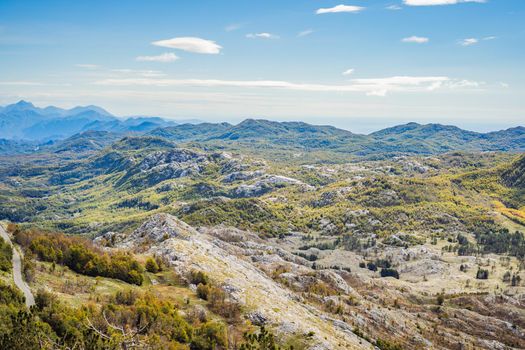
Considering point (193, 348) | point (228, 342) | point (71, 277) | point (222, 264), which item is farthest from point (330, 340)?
point (71, 277)

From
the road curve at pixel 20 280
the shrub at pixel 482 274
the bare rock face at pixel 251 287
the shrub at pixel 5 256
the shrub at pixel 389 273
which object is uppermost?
the shrub at pixel 5 256

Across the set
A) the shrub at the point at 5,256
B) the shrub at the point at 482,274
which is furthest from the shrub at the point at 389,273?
the shrub at the point at 5,256

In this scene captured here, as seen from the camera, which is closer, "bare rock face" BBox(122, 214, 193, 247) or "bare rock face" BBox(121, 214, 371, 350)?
"bare rock face" BBox(121, 214, 371, 350)

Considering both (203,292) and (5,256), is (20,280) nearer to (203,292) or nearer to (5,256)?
(5,256)

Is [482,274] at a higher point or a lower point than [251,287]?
lower

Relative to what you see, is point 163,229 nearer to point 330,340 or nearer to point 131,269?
point 131,269

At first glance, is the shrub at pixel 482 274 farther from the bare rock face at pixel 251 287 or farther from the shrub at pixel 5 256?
the shrub at pixel 5 256

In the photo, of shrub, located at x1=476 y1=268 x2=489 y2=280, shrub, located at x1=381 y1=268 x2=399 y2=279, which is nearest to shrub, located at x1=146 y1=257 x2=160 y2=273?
shrub, located at x1=381 y1=268 x2=399 y2=279

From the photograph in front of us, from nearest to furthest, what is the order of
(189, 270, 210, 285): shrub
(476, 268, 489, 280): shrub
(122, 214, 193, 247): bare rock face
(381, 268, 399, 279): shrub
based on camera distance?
A: (189, 270, 210, 285): shrub → (122, 214, 193, 247): bare rock face → (476, 268, 489, 280): shrub → (381, 268, 399, 279): shrub

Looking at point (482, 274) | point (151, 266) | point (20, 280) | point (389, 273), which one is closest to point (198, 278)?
point (151, 266)

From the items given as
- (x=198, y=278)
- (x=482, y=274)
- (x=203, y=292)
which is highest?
(x=203, y=292)

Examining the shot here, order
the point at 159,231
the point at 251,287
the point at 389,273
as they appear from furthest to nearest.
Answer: the point at 389,273 → the point at 159,231 → the point at 251,287

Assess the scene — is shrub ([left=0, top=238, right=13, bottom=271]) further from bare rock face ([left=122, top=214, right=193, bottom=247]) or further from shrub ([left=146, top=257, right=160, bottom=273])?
bare rock face ([left=122, top=214, right=193, bottom=247])
